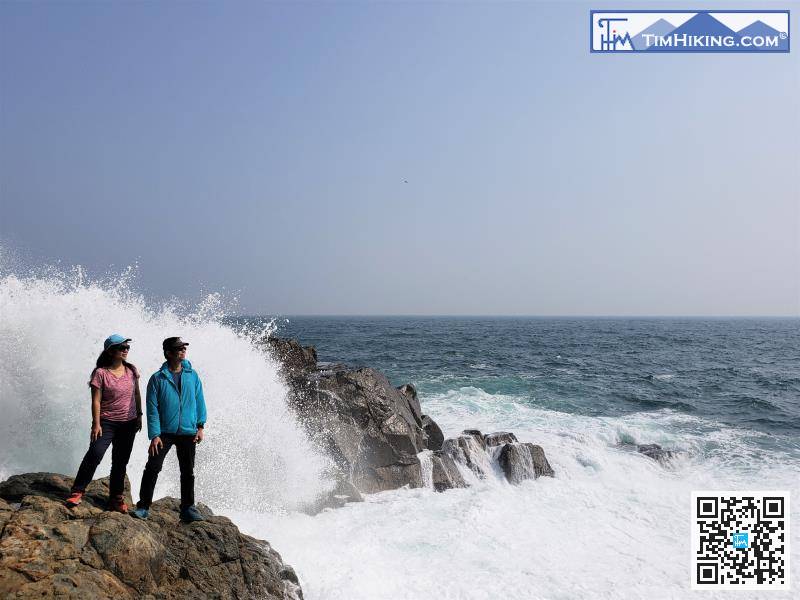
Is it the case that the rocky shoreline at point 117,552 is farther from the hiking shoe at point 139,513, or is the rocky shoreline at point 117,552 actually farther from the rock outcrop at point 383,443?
the rock outcrop at point 383,443

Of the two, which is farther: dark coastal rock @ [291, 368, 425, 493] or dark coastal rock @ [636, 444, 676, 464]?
dark coastal rock @ [636, 444, 676, 464]

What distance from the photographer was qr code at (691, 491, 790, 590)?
7.82m

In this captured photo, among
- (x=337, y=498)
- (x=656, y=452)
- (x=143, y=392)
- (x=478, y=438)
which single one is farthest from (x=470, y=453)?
(x=143, y=392)

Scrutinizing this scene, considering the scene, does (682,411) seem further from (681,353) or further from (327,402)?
(681,353)

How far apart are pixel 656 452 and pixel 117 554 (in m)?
13.8

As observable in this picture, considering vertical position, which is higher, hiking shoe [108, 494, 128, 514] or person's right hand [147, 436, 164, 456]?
person's right hand [147, 436, 164, 456]

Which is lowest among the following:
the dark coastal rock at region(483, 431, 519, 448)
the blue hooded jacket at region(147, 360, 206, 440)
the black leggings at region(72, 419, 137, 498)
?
the dark coastal rock at region(483, 431, 519, 448)

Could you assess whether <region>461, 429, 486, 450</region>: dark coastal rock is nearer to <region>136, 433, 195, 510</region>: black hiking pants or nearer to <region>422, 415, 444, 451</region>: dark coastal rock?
<region>422, 415, 444, 451</region>: dark coastal rock

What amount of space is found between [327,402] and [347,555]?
452 cm

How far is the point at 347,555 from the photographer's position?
765 cm

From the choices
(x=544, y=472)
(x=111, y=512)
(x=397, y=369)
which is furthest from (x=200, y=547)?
(x=397, y=369)

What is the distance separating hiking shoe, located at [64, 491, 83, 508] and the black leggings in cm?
4

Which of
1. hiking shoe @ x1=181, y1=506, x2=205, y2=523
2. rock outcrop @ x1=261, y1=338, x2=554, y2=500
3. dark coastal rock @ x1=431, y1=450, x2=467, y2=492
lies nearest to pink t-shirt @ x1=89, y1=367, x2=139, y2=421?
hiking shoe @ x1=181, y1=506, x2=205, y2=523

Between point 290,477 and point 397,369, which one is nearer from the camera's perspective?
Result: point 290,477
